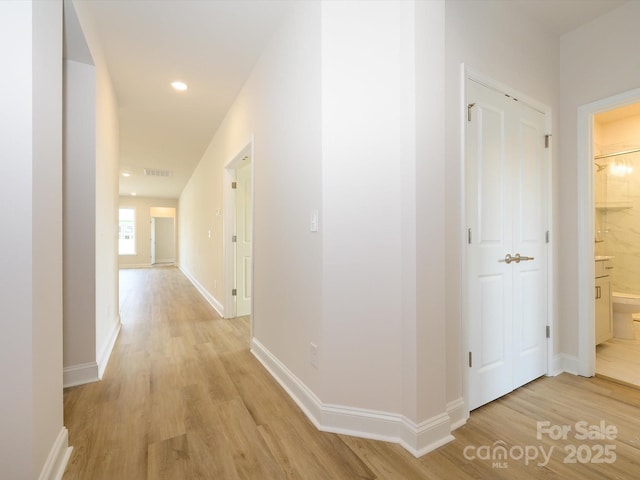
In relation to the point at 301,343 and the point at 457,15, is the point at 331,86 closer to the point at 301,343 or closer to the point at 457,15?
the point at 457,15

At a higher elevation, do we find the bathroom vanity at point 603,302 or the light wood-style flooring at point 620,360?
the bathroom vanity at point 603,302

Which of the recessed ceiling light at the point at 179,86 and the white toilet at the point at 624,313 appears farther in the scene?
the recessed ceiling light at the point at 179,86

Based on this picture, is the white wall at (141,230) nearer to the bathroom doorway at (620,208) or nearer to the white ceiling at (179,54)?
the white ceiling at (179,54)

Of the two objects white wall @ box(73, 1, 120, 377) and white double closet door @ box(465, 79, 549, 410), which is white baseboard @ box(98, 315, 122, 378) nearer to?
white wall @ box(73, 1, 120, 377)

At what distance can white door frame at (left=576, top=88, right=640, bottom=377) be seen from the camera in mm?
2344

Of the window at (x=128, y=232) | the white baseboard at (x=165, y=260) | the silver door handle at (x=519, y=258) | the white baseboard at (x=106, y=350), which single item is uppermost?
the window at (x=128, y=232)

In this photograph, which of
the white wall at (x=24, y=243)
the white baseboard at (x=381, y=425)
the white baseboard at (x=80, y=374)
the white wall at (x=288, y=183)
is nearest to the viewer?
the white wall at (x=24, y=243)

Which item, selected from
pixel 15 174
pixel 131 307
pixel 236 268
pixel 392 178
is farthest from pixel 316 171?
pixel 131 307

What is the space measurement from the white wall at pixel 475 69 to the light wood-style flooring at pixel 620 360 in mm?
462

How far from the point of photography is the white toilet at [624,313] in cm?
304

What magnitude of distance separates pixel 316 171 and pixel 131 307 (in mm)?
4574

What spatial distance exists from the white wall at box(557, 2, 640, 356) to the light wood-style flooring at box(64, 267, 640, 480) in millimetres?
696

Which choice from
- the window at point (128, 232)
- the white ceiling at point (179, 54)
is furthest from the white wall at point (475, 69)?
the window at point (128, 232)

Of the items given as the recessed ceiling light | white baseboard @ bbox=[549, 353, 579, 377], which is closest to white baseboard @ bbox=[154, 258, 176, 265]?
the recessed ceiling light
